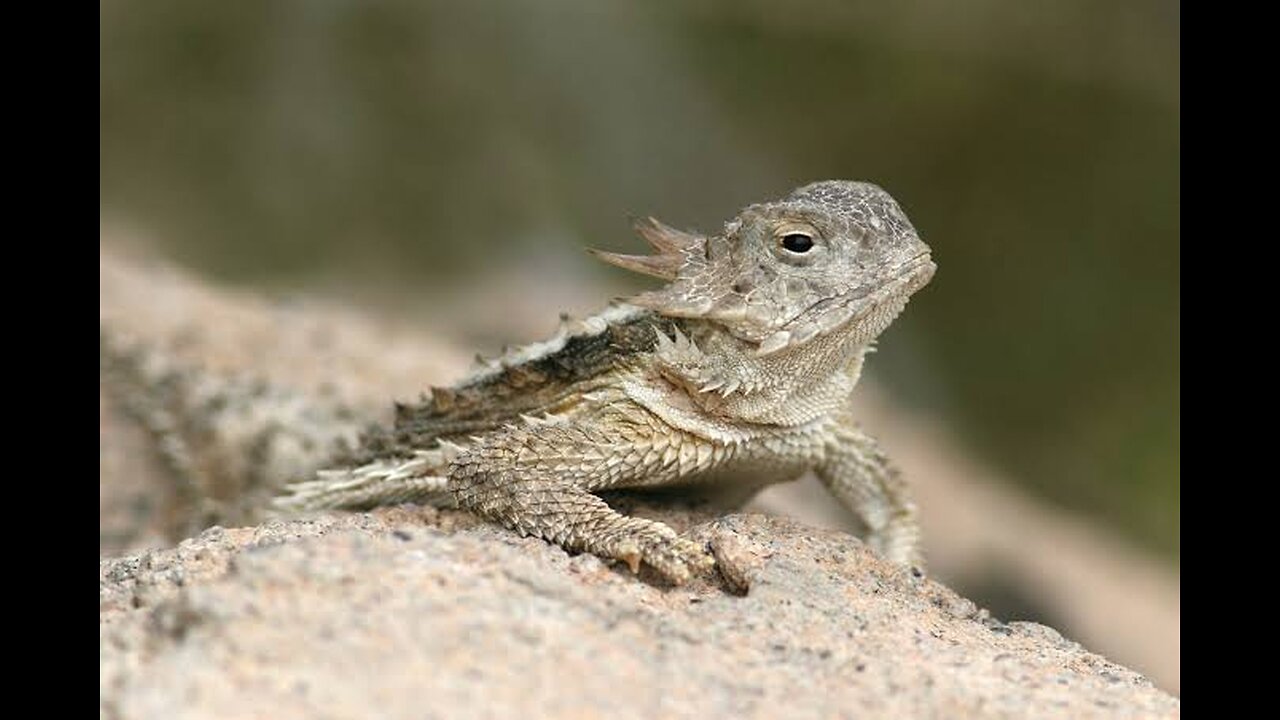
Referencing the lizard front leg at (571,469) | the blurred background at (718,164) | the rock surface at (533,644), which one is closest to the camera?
the rock surface at (533,644)

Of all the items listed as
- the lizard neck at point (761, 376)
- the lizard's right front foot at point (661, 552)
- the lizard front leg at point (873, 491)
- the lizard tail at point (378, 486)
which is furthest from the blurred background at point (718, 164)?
the lizard's right front foot at point (661, 552)

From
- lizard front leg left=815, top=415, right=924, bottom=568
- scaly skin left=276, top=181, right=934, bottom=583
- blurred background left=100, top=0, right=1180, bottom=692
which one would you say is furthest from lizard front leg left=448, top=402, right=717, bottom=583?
blurred background left=100, top=0, right=1180, bottom=692

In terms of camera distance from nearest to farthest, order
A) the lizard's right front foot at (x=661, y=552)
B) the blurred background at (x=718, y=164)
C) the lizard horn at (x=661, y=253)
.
→ the lizard's right front foot at (x=661, y=552) → the lizard horn at (x=661, y=253) → the blurred background at (x=718, y=164)

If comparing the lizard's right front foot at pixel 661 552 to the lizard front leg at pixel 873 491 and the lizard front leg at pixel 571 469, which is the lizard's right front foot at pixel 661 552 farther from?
the lizard front leg at pixel 873 491

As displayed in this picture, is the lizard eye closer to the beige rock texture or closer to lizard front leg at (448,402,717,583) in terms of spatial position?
lizard front leg at (448,402,717,583)

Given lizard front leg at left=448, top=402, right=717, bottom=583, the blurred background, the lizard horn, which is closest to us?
lizard front leg at left=448, top=402, right=717, bottom=583

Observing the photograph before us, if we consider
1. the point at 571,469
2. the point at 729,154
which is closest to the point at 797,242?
the point at 571,469

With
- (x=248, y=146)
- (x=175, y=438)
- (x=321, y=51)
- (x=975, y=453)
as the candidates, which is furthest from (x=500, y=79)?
(x=175, y=438)
